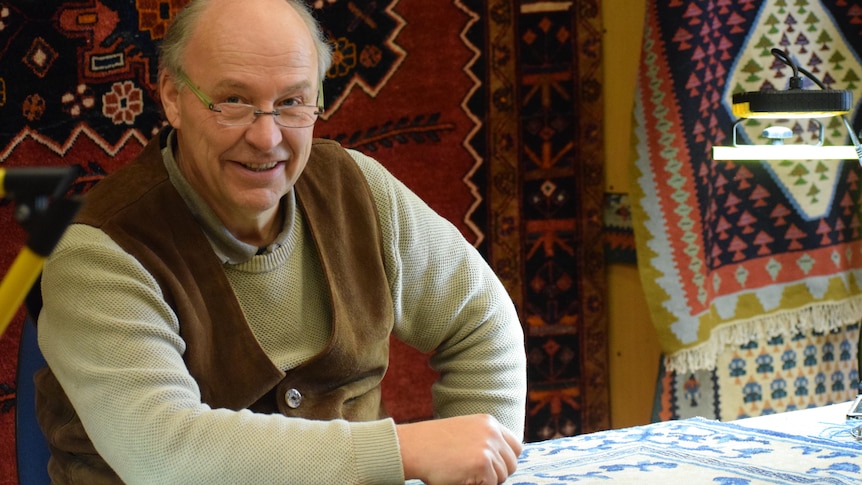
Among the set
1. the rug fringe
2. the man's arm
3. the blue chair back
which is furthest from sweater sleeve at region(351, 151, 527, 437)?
the rug fringe

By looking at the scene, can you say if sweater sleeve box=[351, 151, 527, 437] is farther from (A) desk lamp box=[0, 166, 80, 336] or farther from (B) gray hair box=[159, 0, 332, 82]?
(A) desk lamp box=[0, 166, 80, 336]

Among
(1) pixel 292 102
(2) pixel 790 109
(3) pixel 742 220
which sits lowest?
(3) pixel 742 220

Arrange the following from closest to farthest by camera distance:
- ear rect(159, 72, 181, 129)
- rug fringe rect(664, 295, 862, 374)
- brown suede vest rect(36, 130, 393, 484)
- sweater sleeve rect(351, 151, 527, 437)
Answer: brown suede vest rect(36, 130, 393, 484) < ear rect(159, 72, 181, 129) < sweater sleeve rect(351, 151, 527, 437) < rug fringe rect(664, 295, 862, 374)

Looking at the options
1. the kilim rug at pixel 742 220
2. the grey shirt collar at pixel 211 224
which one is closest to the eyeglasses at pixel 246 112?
the grey shirt collar at pixel 211 224

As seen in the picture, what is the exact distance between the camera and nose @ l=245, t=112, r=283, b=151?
1.55m

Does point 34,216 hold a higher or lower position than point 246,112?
higher

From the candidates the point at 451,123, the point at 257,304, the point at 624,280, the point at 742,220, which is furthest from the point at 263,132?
the point at 624,280

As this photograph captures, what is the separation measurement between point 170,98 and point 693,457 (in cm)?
95

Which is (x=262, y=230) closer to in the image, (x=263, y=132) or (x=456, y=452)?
(x=263, y=132)

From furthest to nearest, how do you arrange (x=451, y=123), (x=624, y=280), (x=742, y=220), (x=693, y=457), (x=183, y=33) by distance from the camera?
(x=624, y=280) → (x=451, y=123) → (x=742, y=220) → (x=183, y=33) → (x=693, y=457)

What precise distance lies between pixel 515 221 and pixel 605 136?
374 mm

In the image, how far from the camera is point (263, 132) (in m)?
1.55

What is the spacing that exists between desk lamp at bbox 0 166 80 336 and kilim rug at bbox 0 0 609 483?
6.88ft

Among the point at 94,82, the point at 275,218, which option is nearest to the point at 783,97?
the point at 275,218
